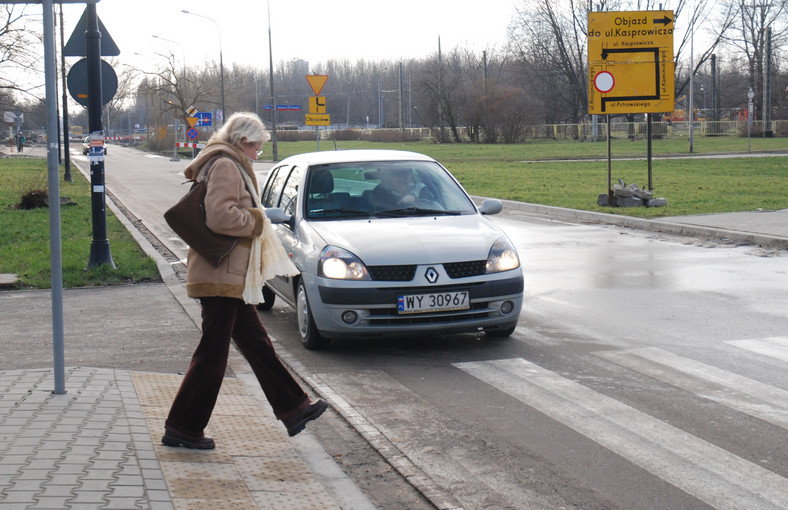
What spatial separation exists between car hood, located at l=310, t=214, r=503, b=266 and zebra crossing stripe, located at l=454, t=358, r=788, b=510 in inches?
38.9

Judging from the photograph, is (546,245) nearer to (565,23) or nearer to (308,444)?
(308,444)

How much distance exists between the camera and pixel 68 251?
13.7m

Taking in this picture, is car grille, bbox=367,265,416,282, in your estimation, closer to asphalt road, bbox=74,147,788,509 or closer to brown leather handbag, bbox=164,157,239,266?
asphalt road, bbox=74,147,788,509

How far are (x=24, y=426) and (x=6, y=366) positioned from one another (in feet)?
7.44

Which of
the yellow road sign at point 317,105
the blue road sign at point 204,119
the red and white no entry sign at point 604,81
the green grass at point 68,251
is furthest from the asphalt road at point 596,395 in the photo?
the blue road sign at point 204,119

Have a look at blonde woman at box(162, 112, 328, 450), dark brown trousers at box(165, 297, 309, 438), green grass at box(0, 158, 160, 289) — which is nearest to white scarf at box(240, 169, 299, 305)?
blonde woman at box(162, 112, 328, 450)

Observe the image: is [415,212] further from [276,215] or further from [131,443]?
[131,443]

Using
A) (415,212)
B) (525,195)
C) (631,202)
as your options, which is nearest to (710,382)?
(415,212)

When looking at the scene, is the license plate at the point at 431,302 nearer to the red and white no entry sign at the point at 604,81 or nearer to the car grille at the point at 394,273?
the car grille at the point at 394,273

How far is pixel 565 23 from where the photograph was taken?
243 ft

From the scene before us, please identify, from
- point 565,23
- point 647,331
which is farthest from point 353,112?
point 647,331

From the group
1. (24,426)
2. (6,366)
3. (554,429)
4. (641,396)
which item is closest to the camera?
(24,426)

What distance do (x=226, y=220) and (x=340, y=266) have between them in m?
2.69

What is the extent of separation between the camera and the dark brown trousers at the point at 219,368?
15.8 ft
